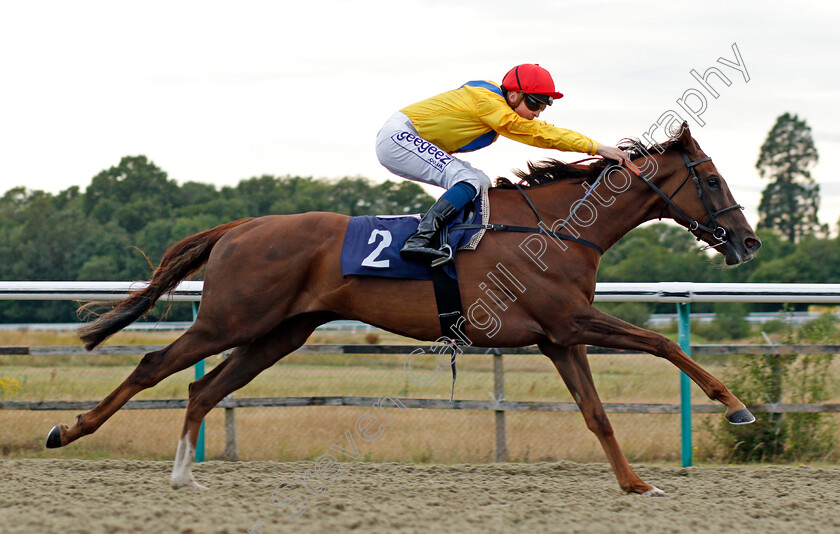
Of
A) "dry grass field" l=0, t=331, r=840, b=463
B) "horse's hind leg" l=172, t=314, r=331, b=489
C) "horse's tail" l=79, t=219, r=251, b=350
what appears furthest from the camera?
"dry grass field" l=0, t=331, r=840, b=463

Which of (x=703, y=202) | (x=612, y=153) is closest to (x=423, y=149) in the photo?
(x=612, y=153)

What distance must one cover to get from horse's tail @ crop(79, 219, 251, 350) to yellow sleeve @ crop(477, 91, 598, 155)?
162 cm

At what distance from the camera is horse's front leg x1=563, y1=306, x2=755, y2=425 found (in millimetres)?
4254

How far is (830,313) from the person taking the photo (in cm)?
610

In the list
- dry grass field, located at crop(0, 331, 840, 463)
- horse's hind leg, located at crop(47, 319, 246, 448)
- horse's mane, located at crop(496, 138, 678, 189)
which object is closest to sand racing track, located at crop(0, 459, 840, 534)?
horse's hind leg, located at crop(47, 319, 246, 448)

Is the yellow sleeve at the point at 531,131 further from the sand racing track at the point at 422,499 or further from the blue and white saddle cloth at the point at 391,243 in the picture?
the sand racing track at the point at 422,499

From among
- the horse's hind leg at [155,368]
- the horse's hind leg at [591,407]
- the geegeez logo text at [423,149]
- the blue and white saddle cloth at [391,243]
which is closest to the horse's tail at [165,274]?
the horse's hind leg at [155,368]

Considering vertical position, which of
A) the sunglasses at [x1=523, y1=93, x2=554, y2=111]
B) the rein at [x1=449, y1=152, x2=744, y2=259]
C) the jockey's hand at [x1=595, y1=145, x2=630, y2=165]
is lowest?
the rein at [x1=449, y1=152, x2=744, y2=259]

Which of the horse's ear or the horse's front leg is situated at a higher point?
the horse's ear

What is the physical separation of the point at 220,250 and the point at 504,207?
1.67 meters

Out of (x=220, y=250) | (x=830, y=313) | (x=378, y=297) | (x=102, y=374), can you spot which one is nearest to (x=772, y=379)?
(x=830, y=313)

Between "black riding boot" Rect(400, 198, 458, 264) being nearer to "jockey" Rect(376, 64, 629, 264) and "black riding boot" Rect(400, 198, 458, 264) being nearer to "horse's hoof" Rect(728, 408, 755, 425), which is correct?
"jockey" Rect(376, 64, 629, 264)

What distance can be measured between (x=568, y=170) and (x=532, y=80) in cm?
58

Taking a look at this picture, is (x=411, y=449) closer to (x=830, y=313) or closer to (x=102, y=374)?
(x=102, y=374)
